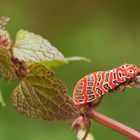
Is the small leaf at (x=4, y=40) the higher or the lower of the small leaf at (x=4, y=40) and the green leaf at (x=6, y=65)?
the higher

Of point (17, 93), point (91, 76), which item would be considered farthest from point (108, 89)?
point (17, 93)

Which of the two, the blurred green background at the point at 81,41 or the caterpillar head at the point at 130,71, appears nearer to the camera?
the caterpillar head at the point at 130,71

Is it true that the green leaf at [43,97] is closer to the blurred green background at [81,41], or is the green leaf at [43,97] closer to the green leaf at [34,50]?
the green leaf at [34,50]

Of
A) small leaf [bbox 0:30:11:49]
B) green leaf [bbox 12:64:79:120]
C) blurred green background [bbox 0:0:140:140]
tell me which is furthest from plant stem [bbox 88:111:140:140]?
blurred green background [bbox 0:0:140:140]

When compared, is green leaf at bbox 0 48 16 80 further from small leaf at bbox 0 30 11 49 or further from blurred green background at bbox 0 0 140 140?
blurred green background at bbox 0 0 140 140

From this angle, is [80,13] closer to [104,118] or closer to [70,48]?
[70,48]

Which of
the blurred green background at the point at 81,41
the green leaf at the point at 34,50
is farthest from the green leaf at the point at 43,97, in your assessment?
the blurred green background at the point at 81,41

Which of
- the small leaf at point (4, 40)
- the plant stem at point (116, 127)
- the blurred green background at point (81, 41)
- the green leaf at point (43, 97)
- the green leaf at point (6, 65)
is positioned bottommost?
the blurred green background at point (81, 41)
